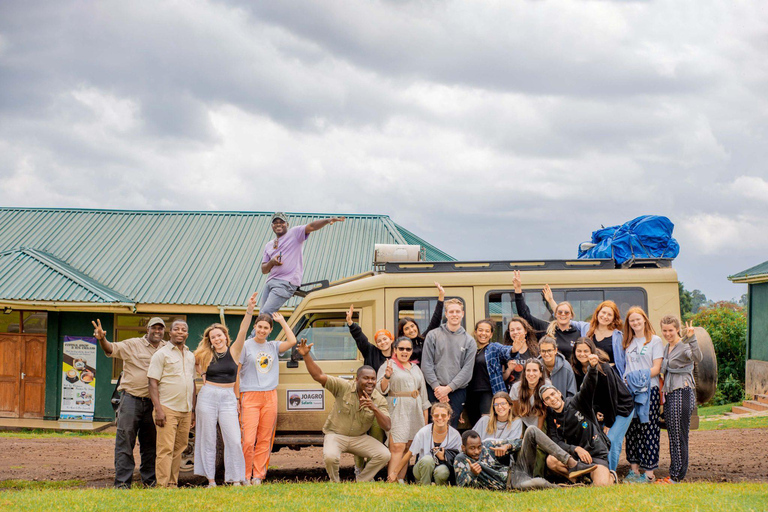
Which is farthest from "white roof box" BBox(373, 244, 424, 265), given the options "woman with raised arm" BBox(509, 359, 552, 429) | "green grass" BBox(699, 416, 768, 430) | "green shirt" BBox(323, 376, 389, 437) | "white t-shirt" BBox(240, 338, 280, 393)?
"green grass" BBox(699, 416, 768, 430)

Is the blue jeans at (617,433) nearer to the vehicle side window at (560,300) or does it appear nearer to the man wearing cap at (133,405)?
the vehicle side window at (560,300)

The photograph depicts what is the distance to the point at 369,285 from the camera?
8.24 metres

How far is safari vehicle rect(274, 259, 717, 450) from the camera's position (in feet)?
26.4

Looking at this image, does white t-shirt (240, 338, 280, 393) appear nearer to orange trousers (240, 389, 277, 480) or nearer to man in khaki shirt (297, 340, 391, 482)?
orange trousers (240, 389, 277, 480)

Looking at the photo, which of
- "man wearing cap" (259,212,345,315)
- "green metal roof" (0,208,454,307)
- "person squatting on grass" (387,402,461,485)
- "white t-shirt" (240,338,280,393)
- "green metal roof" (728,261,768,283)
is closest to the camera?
"person squatting on grass" (387,402,461,485)

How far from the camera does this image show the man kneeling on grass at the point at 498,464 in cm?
672

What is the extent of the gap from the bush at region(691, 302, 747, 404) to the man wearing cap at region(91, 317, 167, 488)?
18.4 meters

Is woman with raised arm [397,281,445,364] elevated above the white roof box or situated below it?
below

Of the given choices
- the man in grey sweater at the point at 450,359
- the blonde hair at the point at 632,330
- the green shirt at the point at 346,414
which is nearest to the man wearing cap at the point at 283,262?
the green shirt at the point at 346,414

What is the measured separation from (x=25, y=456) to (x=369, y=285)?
7110 mm

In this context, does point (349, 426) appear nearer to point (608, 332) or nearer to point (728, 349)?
point (608, 332)

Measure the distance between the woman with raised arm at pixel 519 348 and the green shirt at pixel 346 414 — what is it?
146 cm

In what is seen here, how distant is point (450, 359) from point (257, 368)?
2107mm

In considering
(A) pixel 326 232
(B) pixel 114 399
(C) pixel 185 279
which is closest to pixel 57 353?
(C) pixel 185 279
